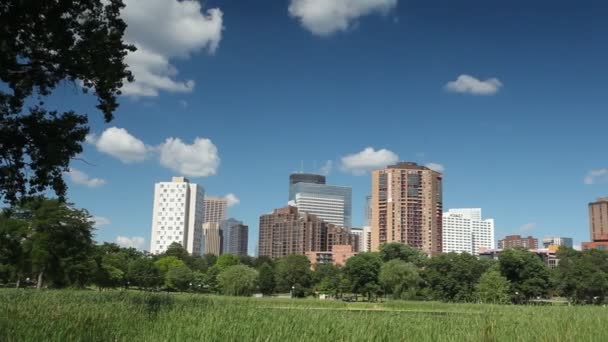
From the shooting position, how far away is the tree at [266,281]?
112312mm

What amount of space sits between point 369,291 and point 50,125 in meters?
80.9

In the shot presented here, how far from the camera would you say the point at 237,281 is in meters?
94.8

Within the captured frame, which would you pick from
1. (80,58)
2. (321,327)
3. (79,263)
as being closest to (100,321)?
(321,327)

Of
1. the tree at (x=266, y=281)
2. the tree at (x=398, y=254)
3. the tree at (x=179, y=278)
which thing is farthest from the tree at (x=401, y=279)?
the tree at (x=179, y=278)

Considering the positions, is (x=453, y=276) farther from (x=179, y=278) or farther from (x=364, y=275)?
(x=179, y=278)

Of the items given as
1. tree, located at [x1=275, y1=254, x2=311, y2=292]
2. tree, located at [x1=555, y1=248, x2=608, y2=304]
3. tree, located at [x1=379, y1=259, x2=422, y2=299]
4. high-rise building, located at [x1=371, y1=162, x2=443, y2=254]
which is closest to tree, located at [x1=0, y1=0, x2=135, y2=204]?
tree, located at [x1=379, y1=259, x2=422, y2=299]

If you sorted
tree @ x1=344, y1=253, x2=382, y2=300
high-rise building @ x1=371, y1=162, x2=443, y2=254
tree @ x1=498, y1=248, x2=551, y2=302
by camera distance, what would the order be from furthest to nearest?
high-rise building @ x1=371, y1=162, x2=443, y2=254 < tree @ x1=344, y1=253, x2=382, y2=300 < tree @ x1=498, y1=248, x2=551, y2=302

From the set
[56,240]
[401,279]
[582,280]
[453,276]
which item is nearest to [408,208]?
[453,276]

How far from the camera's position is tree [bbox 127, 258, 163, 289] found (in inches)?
4264

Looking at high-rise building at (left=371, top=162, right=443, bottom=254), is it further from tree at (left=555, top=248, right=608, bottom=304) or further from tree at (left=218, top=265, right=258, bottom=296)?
tree at (left=555, top=248, right=608, bottom=304)

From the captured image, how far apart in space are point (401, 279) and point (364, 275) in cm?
939

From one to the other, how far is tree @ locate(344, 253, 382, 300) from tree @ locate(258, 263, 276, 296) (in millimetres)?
20785

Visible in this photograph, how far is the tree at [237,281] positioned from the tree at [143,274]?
63.8ft

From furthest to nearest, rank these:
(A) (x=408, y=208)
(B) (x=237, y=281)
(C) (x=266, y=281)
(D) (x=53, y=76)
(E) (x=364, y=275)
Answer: (A) (x=408, y=208) → (C) (x=266, y=281) → (E) (x=364, y=275) → (B) (x=237, y=281) → (D) (x=53, y=76)
